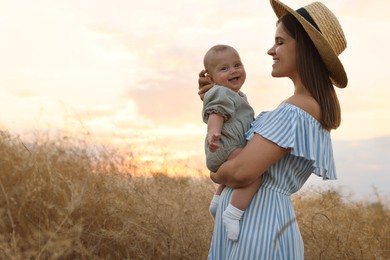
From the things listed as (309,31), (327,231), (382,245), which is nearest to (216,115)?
(309,31)

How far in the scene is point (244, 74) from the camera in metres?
2.56

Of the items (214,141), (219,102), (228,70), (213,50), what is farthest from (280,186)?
(213,50)

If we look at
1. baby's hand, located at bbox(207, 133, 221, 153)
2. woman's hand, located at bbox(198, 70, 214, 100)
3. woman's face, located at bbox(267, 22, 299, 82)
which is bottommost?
baby's hand, located at bbox(207, 133, 221, 153)

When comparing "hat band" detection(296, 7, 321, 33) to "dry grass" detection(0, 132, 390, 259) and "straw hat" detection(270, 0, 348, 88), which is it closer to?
"straw hat" detection(270, 0, 348, 88)

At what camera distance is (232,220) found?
210cm

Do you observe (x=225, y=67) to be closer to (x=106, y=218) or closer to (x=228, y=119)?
(x=228, y=119)

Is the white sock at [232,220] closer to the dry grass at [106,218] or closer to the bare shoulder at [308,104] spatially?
the bare shoulder at [308,104]

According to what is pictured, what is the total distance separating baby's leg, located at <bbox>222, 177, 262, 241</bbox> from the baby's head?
2.04 ft

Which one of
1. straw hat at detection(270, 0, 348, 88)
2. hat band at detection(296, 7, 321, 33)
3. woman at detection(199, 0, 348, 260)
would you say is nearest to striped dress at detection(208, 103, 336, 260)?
woman at detection(199, 0, 348, 260)

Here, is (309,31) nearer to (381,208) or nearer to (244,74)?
(244,74)

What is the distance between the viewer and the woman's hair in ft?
7.14

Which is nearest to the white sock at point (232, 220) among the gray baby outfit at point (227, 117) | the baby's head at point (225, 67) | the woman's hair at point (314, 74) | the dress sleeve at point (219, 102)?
the gray baby outfit at point (227, 117)

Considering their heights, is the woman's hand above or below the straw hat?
below

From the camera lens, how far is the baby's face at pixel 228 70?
2527 mm
